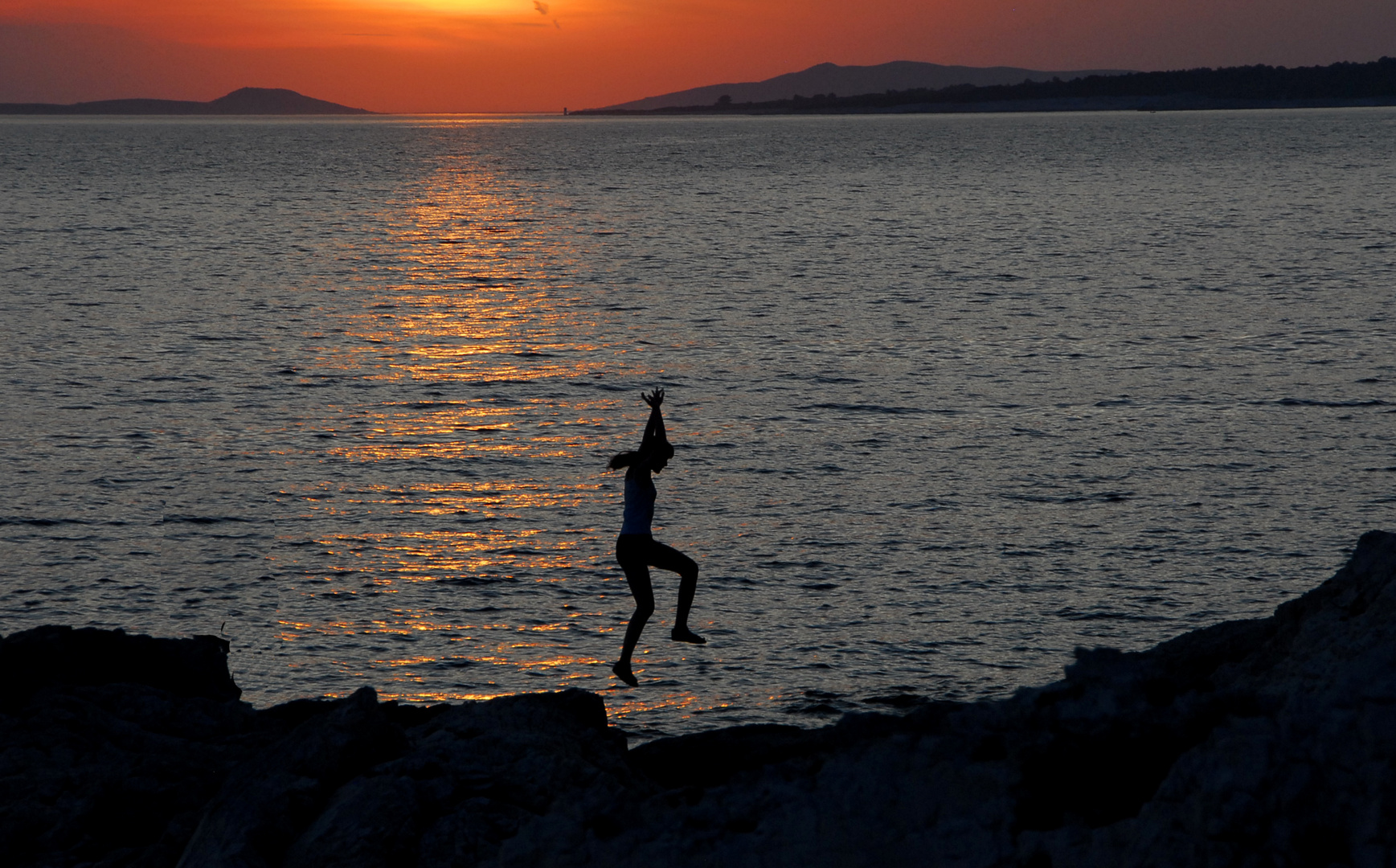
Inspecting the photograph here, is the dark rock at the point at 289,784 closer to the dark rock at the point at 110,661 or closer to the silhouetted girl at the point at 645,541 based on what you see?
the silhouetted girl at the point at 645,541

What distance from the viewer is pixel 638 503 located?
1170 cm

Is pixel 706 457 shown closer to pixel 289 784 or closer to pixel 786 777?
pixel 289 784

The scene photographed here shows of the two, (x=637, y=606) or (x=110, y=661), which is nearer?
(x=110, y=661)

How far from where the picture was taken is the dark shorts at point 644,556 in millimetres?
11820

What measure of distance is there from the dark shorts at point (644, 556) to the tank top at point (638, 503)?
0.08 meters

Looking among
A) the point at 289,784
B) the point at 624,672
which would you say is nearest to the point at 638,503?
the point at 624,672

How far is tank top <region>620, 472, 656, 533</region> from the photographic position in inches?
457

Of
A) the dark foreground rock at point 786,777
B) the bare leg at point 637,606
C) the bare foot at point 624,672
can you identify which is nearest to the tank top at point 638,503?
the bare leg at point 637,606

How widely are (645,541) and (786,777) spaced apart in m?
4.72

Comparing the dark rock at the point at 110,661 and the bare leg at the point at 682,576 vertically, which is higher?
the bare leg at the point at 682,576

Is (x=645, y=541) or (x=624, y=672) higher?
(x=645, y=541)

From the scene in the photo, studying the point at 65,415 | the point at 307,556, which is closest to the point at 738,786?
the point at 307,556

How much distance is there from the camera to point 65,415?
3053 cm

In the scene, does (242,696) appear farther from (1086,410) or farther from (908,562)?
(1086,410)
